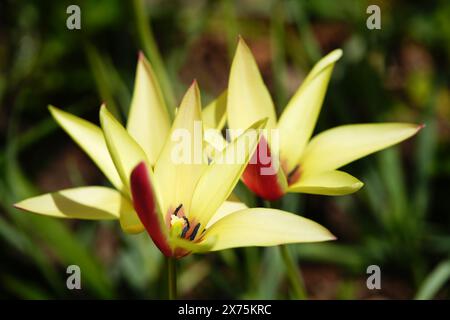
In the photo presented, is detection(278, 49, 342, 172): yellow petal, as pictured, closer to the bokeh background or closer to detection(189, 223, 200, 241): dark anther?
detection(189, 223, 200, 241): dark anther

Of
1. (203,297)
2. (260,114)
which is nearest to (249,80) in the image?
(260,114)

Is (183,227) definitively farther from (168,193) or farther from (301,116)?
(301,116)

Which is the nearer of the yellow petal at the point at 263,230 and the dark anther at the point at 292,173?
the yellow petal at the point at 263,230

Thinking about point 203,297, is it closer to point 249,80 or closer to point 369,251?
point 369,251

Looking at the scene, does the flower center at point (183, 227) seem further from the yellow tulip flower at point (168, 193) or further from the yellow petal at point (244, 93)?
the yellow petal at point (244, 93)

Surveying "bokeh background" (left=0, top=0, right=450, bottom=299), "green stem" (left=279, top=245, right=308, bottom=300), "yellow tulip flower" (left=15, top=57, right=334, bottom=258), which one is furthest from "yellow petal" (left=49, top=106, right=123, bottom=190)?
"bokeh background" (left=0, top=0, right=450, bottom=299)

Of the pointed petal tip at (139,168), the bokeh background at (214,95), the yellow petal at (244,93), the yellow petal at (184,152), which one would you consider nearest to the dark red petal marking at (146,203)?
the pointed petal tip at (139,168)
